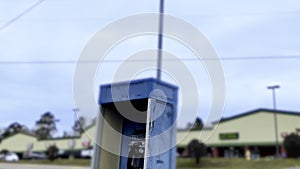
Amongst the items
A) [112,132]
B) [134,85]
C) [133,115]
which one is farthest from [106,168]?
[134,85]

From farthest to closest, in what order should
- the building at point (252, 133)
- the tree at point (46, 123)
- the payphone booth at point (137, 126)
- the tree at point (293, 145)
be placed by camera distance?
the tree at point (46, 123)
the building at point (252, 133)
the tree at point (293, 145)
the payphone booth at point (137, 126)

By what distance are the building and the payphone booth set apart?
107ft

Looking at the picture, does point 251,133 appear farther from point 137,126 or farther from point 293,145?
point 137,126

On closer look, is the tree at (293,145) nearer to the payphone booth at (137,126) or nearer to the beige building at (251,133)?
the beige building at (251,133)

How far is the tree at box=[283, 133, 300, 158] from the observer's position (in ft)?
109

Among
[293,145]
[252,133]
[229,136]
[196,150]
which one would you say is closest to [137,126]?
[196,150]

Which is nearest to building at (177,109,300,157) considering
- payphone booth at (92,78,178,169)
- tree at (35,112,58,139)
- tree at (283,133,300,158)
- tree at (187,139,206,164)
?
tree at (187,139,206,164)

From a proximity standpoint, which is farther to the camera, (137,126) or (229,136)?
(229,136)

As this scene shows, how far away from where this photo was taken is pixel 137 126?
6680mm

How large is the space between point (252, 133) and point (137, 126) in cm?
3869

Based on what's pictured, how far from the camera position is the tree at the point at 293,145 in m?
33.1

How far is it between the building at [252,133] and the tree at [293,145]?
5.36 metres

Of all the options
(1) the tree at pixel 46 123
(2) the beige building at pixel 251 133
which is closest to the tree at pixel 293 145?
(2) the beige building at pixel 251 133

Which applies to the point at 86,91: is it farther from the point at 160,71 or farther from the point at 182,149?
the point at 182,149
